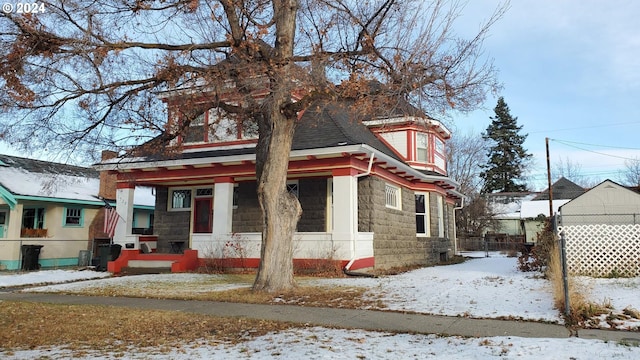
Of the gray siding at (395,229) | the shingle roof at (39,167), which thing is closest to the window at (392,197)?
the gray siding at (395,229)

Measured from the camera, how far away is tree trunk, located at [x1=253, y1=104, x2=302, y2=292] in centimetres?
960

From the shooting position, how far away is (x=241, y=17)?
998 centimetres

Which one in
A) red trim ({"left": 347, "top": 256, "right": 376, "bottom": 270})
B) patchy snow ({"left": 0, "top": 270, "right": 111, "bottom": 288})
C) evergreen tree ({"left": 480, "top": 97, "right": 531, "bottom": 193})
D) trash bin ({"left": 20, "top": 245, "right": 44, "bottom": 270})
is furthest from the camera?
evergreen tree ({"left": 480, "top": 97, "right": 531, "bottom": 193})

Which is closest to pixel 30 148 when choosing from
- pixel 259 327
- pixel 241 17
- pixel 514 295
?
pixel 241 17

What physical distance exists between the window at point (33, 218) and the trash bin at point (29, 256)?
2248 mm

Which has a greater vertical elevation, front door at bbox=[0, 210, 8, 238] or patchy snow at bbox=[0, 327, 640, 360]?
front door at bbox=[0, 210, 8, 238]

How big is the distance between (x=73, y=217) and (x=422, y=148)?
54.0 feet

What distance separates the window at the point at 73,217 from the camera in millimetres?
21438

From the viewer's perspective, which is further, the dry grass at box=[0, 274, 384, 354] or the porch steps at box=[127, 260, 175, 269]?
the porch steps at box=[127, 260, 175, 269]

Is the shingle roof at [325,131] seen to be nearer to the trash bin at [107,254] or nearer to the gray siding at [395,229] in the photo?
the gray siding at [395,229]

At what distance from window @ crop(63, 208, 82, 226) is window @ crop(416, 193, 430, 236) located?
15814 mm

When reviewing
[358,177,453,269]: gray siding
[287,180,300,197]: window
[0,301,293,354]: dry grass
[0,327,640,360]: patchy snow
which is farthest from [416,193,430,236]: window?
[0,327,640,360]: patchy snow

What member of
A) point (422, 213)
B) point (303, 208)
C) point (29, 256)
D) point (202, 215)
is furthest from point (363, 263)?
point (29, 256)

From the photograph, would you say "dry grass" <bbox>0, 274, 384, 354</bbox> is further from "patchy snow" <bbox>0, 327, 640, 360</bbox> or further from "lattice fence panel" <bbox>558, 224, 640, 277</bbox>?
"lattice fence panel" <bbox>558, 224, 640, 277</bbox>
